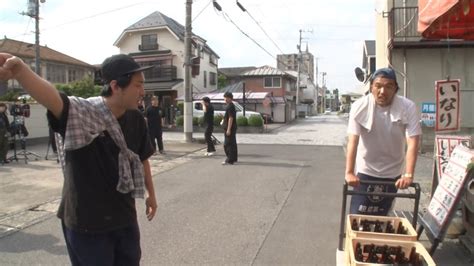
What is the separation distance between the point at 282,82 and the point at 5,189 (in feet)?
127

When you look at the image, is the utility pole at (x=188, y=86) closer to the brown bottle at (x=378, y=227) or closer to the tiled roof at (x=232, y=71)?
the brown bottle at (x=378, y=227)

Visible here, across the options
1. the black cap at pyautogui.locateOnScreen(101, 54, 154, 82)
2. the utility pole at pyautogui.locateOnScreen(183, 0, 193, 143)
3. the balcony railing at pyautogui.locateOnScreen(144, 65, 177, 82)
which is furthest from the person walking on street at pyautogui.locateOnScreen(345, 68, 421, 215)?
the balcony railing at pyautogui.locateOnScreen(144, 65, 177, 82)

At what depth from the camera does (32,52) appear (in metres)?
46.4

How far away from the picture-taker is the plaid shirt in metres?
2.32

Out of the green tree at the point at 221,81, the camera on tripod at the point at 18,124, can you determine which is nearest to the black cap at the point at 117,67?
the camera on tripod at the point at 18,124

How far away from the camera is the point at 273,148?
16219 mm

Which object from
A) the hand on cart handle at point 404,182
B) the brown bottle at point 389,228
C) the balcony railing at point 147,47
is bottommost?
the brown bottle at point 389,228

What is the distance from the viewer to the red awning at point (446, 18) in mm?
3912

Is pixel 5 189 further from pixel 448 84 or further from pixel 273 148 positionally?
pixel 273 148

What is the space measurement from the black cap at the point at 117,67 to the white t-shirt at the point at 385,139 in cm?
204

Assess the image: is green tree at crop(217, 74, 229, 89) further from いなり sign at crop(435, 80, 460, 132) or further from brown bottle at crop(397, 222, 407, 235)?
brown bottle at crop(397, 222, 407, 235)

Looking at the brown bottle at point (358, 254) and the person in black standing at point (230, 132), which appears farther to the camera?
the person in black standing at point (230, 132)

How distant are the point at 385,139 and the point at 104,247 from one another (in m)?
2.45

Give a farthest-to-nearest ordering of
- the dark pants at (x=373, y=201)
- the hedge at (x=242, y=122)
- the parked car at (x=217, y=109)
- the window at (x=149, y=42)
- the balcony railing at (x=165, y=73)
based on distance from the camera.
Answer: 1. the window at (x=149, y=42)
2. the balcony railing at (x=165, y=73)
3. the parked car at (x=217, y=109)
4. the hedge at (x=242, y=122)
5. the dark pants at (x=373, y=201)
